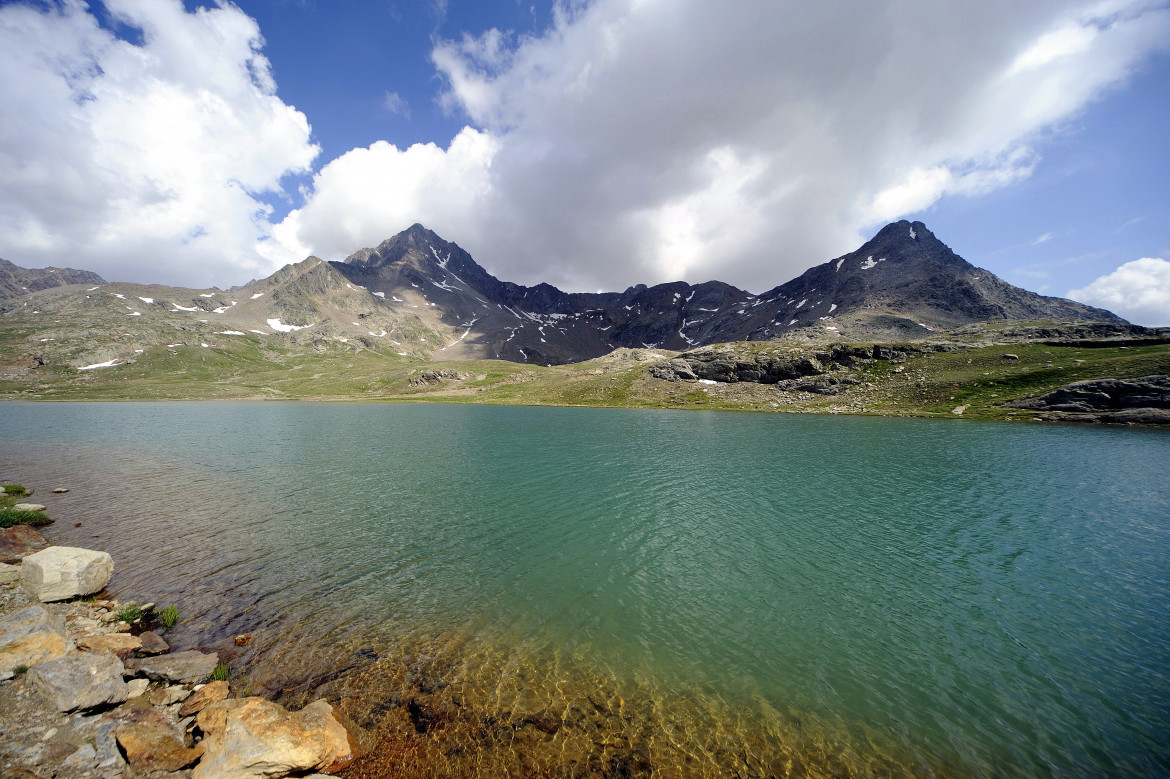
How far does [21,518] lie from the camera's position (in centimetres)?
2630

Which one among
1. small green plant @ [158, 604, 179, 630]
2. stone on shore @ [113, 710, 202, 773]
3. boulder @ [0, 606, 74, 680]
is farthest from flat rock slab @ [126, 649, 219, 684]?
stone on shore @ [113, 710, 202, 773]

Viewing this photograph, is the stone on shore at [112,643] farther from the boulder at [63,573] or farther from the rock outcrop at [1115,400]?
the rock outcrop at [1115,400]

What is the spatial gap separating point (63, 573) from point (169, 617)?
5.80 m

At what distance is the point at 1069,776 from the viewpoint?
Result: 11180 mm

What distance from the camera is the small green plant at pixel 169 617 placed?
16641mm

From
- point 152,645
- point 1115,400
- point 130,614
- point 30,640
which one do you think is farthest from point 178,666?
point 1115,400

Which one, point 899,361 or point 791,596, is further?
point 899,361

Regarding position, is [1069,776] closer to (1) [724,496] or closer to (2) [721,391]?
(1) [724,496]

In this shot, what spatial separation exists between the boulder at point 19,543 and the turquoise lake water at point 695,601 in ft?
4.13

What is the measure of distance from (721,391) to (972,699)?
148928mm

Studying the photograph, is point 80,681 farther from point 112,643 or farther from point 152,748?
point 152,748

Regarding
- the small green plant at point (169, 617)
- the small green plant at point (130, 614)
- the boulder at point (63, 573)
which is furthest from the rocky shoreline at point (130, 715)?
the boulder at point (63, 573)

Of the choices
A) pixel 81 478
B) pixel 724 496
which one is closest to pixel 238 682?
pixel 724 496

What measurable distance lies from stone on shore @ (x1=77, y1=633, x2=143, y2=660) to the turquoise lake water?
4.94ft
